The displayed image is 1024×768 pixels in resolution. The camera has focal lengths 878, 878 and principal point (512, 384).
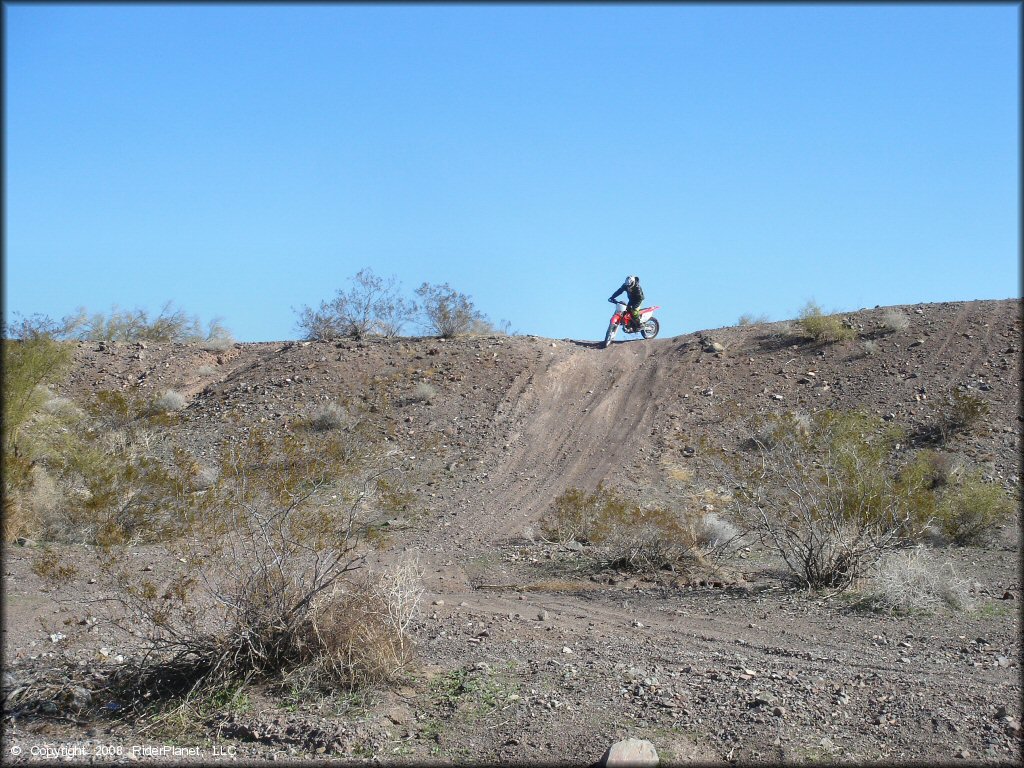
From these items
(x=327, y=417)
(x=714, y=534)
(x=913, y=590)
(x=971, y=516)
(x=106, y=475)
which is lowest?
(x=913, y=590)

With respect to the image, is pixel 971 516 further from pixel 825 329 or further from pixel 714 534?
pixel 825 329

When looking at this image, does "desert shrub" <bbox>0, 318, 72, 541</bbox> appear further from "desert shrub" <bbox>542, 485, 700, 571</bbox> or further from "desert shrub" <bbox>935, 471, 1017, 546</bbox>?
"desert shrub" <bbox>935, 471, 1017, 546</bbox>

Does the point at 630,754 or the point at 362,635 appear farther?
the point at 362,635

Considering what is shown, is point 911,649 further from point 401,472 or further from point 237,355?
point 237,355

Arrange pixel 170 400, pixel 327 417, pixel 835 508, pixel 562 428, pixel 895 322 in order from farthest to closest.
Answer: pixel 895 322
pixel 170 400
pixel 562 428
pixel 327 417
pixel 835 508

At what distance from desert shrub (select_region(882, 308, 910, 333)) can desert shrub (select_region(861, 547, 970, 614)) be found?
14.4 m

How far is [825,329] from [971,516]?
10712mm

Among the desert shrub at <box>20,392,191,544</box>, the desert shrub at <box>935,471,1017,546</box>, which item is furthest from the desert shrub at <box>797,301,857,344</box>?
the desert shrub at <box>20,392,191,544</box>

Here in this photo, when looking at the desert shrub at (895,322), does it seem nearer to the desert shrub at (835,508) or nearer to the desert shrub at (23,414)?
the desert shrub at (835,508)

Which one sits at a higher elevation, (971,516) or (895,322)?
(895,322)

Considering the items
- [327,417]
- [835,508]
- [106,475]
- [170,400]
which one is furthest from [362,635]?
[170,400]

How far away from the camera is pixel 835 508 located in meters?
11.4

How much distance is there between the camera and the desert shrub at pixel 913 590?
958 cm

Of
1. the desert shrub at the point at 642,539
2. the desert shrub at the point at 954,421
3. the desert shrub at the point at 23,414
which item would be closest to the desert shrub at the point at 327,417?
the desert shrub at the point at 23,414
